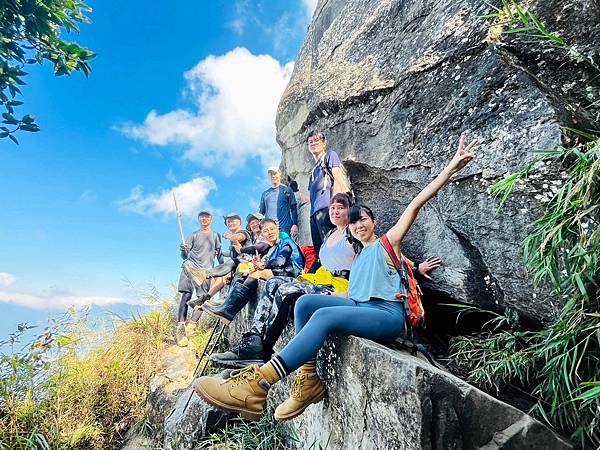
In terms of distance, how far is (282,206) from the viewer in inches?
263

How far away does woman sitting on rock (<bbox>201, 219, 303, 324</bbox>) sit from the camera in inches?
189

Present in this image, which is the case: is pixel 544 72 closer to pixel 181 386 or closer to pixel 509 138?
pixel 509 138

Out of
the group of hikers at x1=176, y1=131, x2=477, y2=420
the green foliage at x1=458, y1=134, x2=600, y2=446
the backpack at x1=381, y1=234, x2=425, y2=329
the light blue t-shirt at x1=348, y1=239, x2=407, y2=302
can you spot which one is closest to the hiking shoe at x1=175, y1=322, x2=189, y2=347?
the group of hikers at x1=176, y1=131, x2=477, y2=420

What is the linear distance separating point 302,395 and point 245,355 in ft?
3.27

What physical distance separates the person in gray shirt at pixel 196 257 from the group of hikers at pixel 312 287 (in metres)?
0.95

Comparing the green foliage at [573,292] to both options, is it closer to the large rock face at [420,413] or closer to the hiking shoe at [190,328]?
the large rock face at [420,413]

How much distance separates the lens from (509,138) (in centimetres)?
319

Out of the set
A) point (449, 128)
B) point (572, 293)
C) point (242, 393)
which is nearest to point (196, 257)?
point (242, 393)

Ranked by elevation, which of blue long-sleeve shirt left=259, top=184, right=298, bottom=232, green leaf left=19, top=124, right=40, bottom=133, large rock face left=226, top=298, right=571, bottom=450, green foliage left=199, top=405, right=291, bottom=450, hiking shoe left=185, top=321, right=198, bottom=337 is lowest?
green foliage left=199, top=405, right=291, bottom=450

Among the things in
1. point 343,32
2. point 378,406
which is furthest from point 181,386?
point 343,32

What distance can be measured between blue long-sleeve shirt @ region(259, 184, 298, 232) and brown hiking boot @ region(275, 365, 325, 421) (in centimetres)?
368

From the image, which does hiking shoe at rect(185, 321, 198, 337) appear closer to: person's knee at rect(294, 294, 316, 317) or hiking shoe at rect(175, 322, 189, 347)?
hiking shoe at rect(175, 322, 189, 347)

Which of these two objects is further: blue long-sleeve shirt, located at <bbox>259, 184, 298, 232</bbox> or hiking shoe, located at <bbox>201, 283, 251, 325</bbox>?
blue long-sleeve shirt, located at <bbox>259, 184, 298, 232</bbox>

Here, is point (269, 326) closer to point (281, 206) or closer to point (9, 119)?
point (281, 206)
